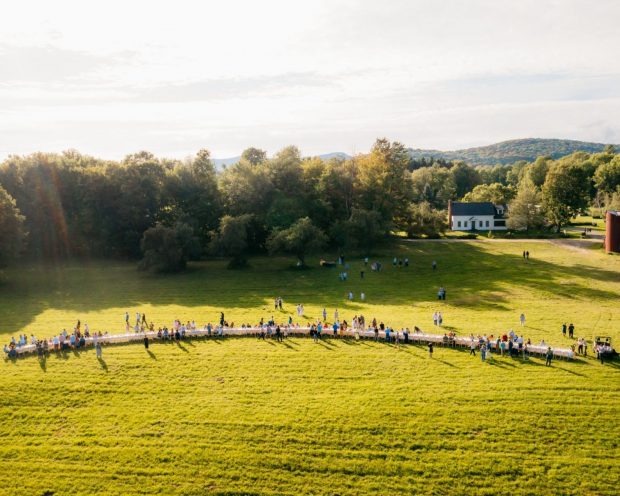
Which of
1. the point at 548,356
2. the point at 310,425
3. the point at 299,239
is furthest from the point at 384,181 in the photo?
the point at 310,425

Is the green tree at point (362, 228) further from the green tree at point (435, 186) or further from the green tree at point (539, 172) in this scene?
the green tree at point (539, 172)

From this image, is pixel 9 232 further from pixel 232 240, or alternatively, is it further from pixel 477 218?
pixel 477 218

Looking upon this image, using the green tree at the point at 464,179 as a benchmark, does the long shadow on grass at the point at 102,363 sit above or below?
below

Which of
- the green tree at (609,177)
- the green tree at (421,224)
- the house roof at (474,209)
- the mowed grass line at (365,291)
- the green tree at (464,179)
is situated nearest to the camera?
the mowed grass line at (365,291)

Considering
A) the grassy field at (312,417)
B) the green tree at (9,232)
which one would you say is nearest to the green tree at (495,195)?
the grassy field at (312,417)

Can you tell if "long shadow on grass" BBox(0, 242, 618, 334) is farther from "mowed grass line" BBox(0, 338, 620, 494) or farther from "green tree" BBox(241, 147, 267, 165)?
"green tree" BBox(241, 147, 267, 165)

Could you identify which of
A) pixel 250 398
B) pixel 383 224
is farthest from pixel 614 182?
pixel 250 398

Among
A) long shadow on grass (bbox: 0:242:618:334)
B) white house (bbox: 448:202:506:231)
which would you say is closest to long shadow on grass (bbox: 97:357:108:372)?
long shadow on grass (bbox: 0:242:618:334)
